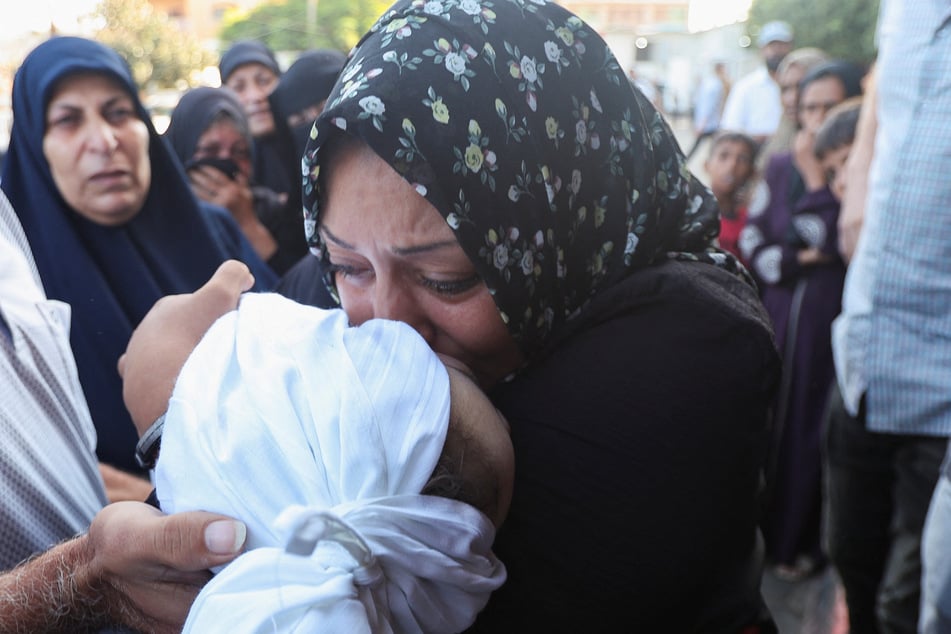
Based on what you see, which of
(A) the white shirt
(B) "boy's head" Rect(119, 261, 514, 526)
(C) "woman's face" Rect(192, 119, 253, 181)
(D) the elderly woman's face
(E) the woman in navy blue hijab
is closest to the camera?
(B) "boy's head" Rect(119, 261, 514, 526)

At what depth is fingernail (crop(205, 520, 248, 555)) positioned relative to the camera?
857 mm

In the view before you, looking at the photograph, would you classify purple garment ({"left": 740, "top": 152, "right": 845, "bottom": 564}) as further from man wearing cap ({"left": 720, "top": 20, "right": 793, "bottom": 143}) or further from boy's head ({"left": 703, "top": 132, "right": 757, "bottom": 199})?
man wearing cap ({"left": 720, "top": 20, "right": 793, "bottom": 143})

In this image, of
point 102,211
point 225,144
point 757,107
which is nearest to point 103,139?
point 102,211

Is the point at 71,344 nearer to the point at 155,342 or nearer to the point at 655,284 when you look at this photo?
the point at 155,342

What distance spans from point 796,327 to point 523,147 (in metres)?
2.92

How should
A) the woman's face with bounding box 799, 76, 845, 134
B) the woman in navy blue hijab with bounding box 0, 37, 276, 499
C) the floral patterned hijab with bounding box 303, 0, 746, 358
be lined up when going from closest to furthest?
1. the floral patterned hijab with bounding box 303, 0, 746, 358
2. the woman in navy blue hijab with bounding box 0, 37, 276, 499
3. the woman's face with bounding box 799, 76, 845, 134

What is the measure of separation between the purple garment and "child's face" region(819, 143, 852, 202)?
0.04 meters

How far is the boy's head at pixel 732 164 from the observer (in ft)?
15.3

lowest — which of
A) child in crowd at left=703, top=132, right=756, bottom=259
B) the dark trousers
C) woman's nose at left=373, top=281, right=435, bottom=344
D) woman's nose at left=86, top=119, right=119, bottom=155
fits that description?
the dark trousers

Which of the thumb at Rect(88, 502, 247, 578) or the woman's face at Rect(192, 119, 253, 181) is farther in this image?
the woman's face at Rect(192, 119, 253, 181)

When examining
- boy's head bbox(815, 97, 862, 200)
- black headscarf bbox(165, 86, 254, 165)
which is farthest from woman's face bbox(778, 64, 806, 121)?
black headscarf bbox(165, 86, 254, 165)

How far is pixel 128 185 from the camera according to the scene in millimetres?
1844

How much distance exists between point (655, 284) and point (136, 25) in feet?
6.66

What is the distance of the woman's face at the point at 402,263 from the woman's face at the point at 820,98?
3.83 metres
